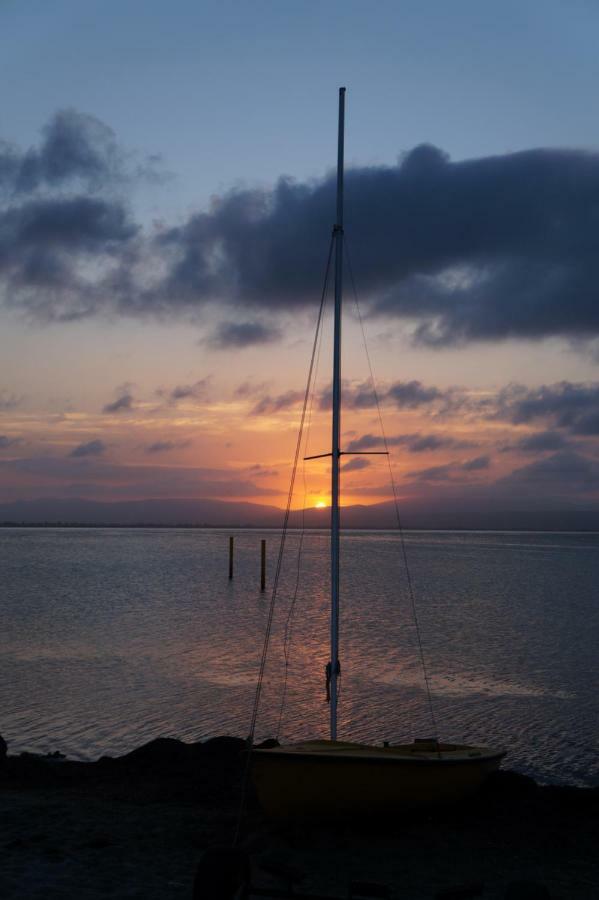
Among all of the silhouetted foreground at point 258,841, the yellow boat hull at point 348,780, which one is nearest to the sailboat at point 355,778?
the yellow boat hull at point 348,780

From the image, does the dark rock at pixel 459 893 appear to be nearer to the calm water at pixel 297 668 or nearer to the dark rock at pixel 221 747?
the dark rock at pixel 221 747

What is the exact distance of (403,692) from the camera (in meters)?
27.0

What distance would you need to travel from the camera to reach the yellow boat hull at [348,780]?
12562 mm

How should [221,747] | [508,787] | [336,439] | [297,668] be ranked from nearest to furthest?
[508,787]
[336,439]
[221,747]
[297,668]

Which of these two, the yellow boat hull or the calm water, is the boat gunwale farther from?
the calm water

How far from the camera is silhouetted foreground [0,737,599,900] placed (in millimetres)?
11000

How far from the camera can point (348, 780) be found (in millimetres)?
12734

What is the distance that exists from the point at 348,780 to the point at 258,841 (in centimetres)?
169

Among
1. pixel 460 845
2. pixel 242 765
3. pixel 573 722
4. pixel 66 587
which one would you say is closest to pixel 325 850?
pixel 460 845

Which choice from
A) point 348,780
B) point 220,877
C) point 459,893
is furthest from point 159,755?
point 459,893

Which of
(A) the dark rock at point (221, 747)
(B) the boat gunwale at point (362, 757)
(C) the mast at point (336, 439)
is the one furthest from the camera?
(A) the dark rock at point (221, 747)

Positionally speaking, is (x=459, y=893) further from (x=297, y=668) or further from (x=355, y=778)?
(x=297, y=668)

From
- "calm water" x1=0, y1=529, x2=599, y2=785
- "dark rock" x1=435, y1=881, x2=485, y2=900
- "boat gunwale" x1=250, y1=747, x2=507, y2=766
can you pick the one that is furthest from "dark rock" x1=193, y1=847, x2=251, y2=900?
"calm water" x1=0, y1=529, x2=599, y2=785

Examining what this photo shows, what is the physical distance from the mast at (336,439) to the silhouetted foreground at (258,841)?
231cm
